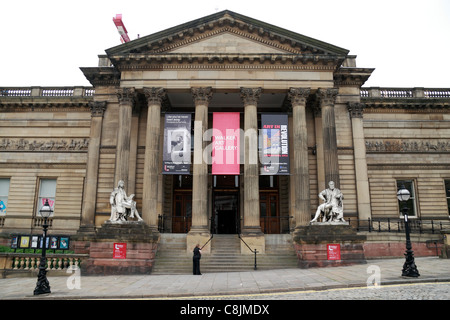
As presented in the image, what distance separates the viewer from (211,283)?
45.2 feet

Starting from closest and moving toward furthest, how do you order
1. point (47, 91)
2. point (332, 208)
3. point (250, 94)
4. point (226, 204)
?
point (332, 208) → point (250, 94) → point (226, 204) → point (47, 91)

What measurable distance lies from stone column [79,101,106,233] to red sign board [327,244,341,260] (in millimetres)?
14288

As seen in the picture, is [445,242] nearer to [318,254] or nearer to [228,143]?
[318,254]

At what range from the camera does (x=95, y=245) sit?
1828 centimetres

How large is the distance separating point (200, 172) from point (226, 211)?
7.70m

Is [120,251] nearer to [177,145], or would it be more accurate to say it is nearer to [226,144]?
[177,145]

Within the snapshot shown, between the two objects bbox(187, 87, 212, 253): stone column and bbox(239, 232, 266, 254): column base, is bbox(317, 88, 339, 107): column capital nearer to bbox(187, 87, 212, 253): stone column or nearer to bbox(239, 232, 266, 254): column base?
bbox(187, 87, 212, 253): stone column

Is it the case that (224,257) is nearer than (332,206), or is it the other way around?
(332,206)

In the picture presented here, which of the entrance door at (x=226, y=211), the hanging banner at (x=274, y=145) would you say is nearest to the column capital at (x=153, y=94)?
the hanging banner at (x=274, y=145)

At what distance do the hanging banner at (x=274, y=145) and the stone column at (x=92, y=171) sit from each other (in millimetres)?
11184

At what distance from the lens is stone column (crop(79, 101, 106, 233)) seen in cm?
2262

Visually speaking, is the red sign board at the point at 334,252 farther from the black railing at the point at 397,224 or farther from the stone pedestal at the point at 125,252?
the stone pedestal at the point at 125,252

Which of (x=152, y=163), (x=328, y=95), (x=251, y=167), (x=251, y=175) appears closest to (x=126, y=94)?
(x=152, y=163)

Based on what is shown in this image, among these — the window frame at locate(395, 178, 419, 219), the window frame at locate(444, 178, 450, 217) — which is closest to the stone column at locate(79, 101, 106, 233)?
the window frame at locate(395, 178, 419, 219)
